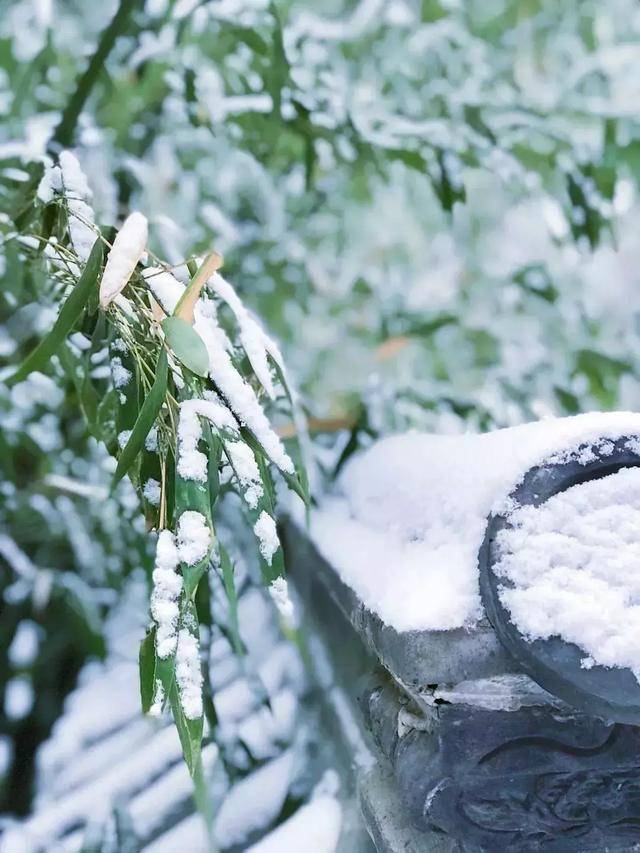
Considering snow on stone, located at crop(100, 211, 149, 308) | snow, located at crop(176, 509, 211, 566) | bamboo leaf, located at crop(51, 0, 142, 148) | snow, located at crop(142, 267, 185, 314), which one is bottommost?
snow, located at crop(176, 509, 211, 566)

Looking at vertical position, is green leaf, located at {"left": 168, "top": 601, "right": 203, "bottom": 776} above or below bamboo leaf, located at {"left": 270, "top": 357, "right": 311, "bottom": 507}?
below

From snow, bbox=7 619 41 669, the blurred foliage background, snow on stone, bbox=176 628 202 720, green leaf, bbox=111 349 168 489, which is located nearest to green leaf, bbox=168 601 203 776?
snow on stone, bbox=176 628 202 720

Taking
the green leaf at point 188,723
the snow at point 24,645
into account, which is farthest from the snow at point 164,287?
the snow at point 24,645

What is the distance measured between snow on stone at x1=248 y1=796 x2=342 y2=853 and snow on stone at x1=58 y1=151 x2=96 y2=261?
65 cm

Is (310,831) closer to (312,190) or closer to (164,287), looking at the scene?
(164,287)

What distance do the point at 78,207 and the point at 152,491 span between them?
0.88 ft

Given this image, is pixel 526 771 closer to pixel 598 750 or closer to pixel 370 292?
pixel 598 750

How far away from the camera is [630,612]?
533 millimetres

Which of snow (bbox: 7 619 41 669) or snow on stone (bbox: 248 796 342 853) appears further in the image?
snow (bbox: 7 619 41 669)

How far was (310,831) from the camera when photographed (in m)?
0.92

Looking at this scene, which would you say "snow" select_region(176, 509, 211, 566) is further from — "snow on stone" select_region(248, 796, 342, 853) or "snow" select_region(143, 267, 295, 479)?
"snow on stone" select_region(248, 796, 342, 853)

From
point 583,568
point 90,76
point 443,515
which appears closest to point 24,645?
point 90,76

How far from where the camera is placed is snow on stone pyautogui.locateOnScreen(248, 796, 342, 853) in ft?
2.90

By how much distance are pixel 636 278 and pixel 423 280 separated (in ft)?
4.37
